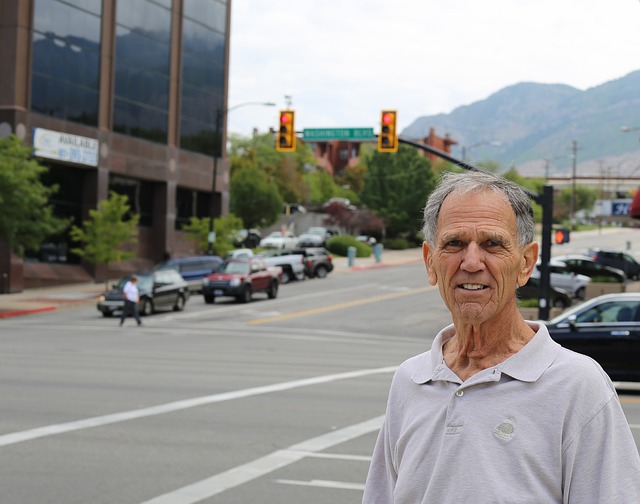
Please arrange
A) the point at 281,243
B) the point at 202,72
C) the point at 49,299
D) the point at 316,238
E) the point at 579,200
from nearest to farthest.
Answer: the point at 49,299, the point at 202,72, the point at 281,243, the point at 316,238, the point at 579,200

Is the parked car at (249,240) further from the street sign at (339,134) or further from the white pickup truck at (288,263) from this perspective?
the street sign at (339,134)

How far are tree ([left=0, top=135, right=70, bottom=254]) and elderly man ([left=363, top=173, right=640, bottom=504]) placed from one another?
3249 centimetres

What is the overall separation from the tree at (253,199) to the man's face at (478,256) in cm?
7403

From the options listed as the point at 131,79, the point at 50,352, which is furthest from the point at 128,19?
the point at 50,352

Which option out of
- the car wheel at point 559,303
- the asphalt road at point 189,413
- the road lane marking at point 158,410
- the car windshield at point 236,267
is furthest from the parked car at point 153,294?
the road lane marking at point 158,410

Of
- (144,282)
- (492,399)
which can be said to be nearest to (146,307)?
(144,282)

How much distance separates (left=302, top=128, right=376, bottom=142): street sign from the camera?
37219mm

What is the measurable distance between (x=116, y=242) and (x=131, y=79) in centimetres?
1242

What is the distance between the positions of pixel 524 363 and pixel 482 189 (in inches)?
21.0

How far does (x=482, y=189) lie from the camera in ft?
9.69

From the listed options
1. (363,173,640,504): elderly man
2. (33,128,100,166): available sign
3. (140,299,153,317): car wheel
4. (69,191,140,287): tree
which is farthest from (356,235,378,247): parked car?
(363,173,640,504): elderly man

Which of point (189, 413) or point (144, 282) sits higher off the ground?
point (144, 282)

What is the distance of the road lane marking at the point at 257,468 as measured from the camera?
835cm

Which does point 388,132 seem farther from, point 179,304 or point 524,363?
point 524,363
